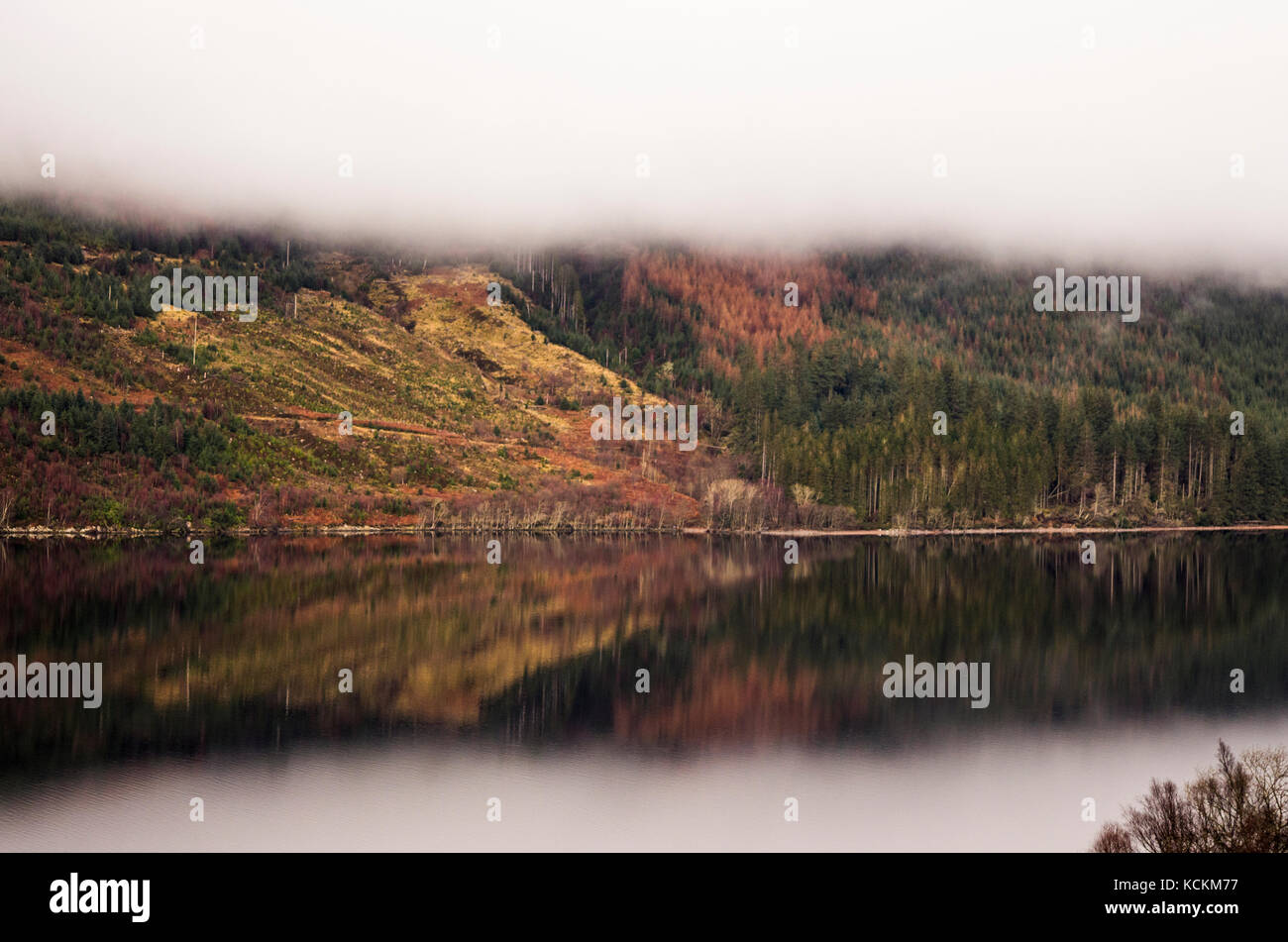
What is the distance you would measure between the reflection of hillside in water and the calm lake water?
0.24m

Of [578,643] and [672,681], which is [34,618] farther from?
[672,681]

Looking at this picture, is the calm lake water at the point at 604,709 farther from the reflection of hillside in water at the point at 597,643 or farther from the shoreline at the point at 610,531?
the shoreline at the point at 610,531

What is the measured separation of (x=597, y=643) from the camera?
55.0m

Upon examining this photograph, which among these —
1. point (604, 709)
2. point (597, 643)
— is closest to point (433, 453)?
point (597, 643)

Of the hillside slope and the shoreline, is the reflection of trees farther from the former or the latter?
the hillside slope

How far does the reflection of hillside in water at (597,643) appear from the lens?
39250 mm

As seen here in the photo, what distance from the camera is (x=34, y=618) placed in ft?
180

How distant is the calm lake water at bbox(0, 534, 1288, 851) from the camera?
28688 millimetres

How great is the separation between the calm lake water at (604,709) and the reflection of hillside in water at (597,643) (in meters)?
0.24

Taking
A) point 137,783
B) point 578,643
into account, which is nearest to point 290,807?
point 137,783

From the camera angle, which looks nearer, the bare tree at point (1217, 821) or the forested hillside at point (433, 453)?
the bare tree at point (1217, 821)

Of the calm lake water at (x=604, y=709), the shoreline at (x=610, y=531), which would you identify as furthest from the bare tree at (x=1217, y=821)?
the shoreline at (x=610, y=531)

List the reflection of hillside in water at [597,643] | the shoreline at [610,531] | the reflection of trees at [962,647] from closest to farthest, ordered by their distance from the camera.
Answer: the reflection of hillside in water at [597,643], the reflection of trees at [962,647], the shoreline at [610,531]
